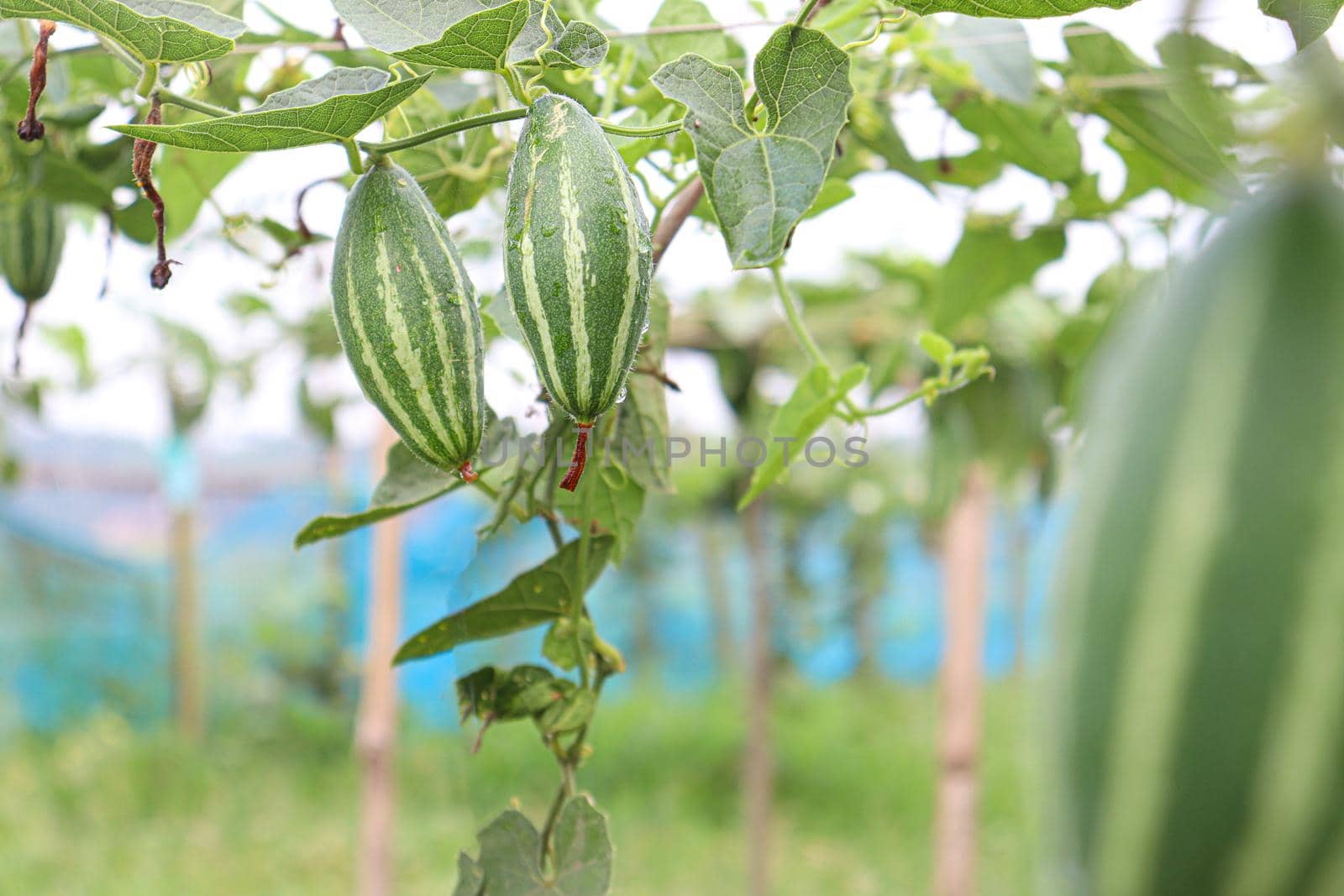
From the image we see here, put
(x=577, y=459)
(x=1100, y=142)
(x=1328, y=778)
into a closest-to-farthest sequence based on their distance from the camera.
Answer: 1. (x=1328, y=778)
2. (x=577, y=459)
3. (x=1100, y=142)

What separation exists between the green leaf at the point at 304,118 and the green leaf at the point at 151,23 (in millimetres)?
56

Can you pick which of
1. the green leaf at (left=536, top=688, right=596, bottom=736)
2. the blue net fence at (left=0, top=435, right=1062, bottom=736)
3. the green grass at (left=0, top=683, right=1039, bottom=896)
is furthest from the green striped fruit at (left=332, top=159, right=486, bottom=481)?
the blue net fence at (left=0, top=435, right=1062, bottom=736)

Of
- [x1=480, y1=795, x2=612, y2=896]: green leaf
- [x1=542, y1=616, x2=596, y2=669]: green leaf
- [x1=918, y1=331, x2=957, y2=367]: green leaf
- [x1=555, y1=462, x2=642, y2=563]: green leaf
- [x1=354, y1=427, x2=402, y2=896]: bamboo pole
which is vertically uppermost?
[x1=918, y1=331, x2=957, y2=367]: green leaf

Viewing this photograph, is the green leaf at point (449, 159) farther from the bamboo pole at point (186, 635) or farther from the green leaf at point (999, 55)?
the bamboo pole at point (186, 635)

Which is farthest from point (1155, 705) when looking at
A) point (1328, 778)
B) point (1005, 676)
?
point (1005, 676)

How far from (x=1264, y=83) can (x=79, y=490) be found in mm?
4238

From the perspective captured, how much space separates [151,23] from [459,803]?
10.3 ft

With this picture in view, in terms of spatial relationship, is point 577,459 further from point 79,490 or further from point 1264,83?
point 79,490

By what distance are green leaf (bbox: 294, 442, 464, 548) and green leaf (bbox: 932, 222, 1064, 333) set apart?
56 cm

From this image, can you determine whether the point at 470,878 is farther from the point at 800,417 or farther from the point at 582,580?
the point at 800,417

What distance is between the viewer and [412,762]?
3.55m

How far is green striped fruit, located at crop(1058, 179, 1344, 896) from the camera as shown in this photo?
0.55 feet

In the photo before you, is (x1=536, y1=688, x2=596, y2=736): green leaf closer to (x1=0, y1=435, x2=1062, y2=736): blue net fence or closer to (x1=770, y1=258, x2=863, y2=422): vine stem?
(x1=770, y1=258, x2=863, y2=422): vine stem

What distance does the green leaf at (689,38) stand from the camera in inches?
26.5
